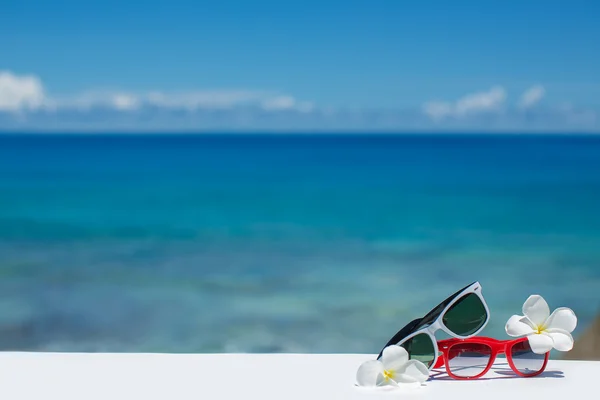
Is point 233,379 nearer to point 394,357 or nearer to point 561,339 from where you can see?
point 394,357

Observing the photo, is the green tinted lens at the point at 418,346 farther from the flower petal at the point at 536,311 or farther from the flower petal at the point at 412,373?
the flower petal at the point at 536,311

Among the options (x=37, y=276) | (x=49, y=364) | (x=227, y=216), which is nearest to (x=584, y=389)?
(x=49, y=364)

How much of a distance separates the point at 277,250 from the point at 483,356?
12.8m

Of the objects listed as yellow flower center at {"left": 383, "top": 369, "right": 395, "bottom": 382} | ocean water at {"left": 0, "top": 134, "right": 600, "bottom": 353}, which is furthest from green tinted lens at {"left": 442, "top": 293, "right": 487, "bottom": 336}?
ocean water at {"left": 0, "top": 134, "right": 600, "bottom": 353}

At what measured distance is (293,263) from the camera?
479 inches

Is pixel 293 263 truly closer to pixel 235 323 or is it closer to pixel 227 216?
pixel 235 323

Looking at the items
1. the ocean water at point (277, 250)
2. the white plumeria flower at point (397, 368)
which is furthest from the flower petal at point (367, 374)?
the ocean water at point (277, 250)

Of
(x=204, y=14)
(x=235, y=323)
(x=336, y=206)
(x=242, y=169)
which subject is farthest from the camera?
(x=204, y=14)

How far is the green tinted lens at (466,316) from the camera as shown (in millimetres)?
1232

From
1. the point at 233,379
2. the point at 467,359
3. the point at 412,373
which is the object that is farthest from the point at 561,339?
the point at 233,379

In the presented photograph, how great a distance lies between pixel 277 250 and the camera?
14.0 m

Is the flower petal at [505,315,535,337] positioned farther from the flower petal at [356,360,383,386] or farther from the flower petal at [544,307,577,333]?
the flower petal at [356,360,383,386]

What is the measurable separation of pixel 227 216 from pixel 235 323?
9.52 meters

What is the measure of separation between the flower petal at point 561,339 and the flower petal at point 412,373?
23 centimetres
